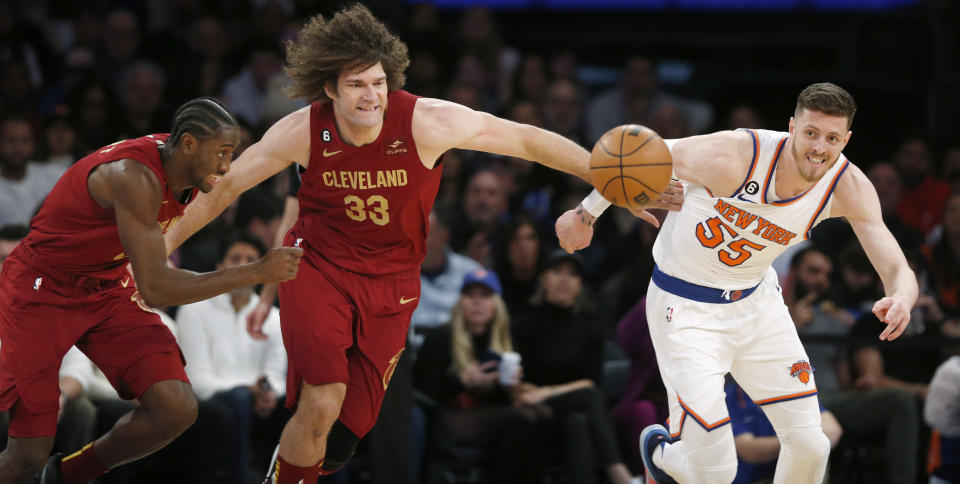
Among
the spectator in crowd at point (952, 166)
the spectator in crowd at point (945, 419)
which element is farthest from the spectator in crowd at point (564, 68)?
the spectator in crowd at point (945, 419)

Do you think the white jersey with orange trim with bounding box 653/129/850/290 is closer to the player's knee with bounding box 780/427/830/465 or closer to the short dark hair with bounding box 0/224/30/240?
the player's knee with bounding box 780/427/830/465

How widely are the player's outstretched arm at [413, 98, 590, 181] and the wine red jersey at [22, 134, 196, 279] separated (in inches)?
44.3

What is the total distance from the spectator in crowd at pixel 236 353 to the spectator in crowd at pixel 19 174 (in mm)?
1735

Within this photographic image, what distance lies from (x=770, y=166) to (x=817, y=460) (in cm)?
139

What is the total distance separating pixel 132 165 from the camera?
494cm

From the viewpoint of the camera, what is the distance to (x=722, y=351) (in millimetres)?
5664

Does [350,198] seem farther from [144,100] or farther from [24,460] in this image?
[144,100]

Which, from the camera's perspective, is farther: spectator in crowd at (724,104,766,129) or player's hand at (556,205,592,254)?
spectator in crowd at (724,104,766,129)

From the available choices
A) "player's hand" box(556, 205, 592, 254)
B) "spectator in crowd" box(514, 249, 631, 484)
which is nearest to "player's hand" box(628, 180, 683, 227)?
"player's hand" box(556, 205, 592, 254)

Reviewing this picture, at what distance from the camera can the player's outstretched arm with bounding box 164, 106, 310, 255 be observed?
5.33 meters

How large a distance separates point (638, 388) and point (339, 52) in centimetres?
319

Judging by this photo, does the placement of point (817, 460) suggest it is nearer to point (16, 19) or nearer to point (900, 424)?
point (900, 424)

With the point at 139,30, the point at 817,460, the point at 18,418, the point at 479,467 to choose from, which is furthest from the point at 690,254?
the point at 139,30

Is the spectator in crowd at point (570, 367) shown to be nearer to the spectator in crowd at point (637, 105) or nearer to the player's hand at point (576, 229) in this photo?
the player's hand at point (576, 229)
